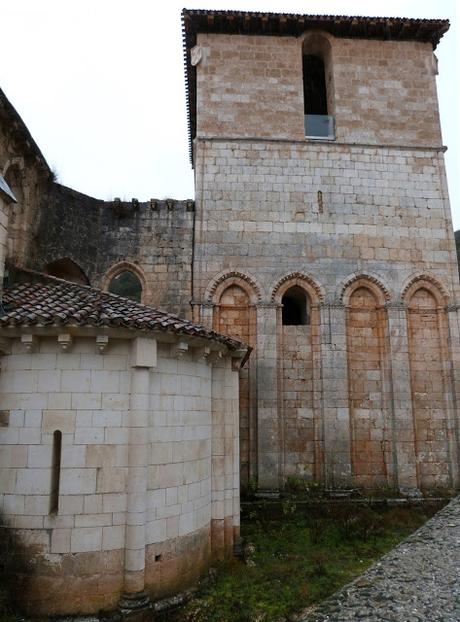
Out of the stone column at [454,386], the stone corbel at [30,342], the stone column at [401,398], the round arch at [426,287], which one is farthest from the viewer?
the round arch at [426,287]

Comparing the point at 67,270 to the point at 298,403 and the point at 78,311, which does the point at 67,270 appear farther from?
the point at 298,403

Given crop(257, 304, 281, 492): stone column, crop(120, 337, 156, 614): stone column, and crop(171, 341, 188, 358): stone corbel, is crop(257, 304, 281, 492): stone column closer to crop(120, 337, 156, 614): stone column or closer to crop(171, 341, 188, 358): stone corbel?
crop(171, 341, 188, 358): stone corbel

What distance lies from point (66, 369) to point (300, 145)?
364 inches

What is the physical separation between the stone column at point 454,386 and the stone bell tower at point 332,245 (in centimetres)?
3

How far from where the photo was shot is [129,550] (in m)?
6.56

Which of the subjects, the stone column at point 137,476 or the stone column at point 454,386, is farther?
the stone column at point 454,386

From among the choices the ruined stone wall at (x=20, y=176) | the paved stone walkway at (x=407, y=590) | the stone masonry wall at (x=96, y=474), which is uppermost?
the ruined stone wall at (x=20, y=176)

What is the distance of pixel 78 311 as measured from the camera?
6930 millimetres

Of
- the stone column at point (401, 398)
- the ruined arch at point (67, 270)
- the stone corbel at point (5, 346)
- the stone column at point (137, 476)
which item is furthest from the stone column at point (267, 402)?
the stone corbel at point (5, 346)

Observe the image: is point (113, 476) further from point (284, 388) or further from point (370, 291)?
point (370, 291)

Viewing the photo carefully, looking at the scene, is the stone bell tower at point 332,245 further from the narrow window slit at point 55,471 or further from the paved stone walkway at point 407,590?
the narrow window slit at point 55,471

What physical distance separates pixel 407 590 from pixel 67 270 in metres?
9.98

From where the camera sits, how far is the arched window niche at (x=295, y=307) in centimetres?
1275

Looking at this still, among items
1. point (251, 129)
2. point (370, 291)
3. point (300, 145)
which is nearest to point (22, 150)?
point (251, 129)
